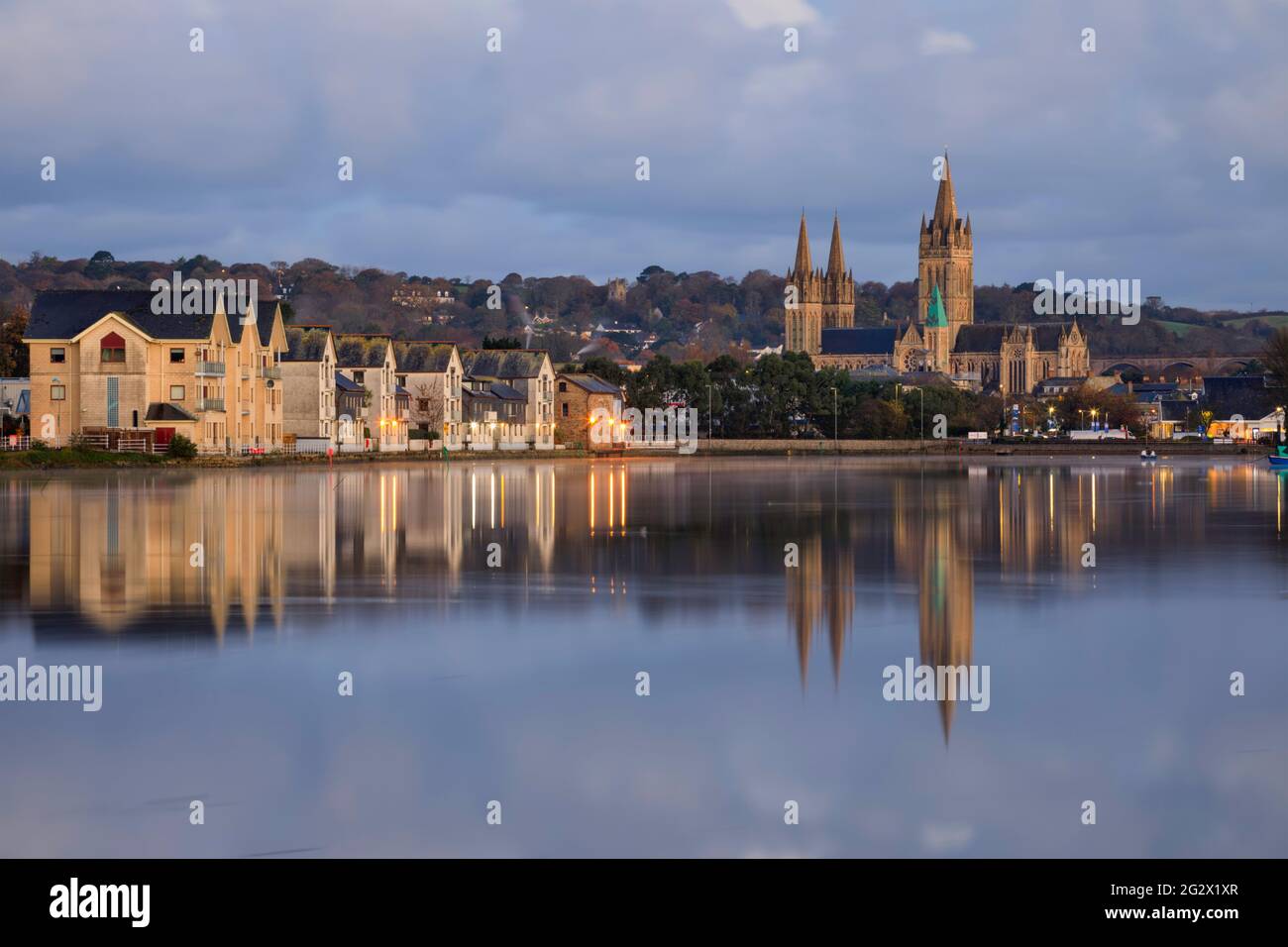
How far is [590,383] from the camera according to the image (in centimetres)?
11456

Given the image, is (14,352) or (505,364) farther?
(505,364)

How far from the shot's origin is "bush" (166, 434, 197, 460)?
211 ft

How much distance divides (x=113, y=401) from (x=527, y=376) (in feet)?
144

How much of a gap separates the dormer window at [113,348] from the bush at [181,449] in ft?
17.1

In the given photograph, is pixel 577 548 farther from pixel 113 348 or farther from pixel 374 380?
pixel 374 380

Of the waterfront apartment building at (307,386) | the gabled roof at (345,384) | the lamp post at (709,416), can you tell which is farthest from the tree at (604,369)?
the waterfront apartment building at (307,386)

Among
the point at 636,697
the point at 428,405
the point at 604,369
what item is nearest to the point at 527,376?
the point at 428,405

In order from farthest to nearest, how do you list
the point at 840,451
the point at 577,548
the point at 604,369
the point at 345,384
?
the point at 604,369, the point at 840,451, the point at 345,384, the point at 577,548

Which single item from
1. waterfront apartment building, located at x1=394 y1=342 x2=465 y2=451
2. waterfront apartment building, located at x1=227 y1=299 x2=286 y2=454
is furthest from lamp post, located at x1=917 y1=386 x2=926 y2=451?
waterfront apartment building, located at x1=227 y1=299 x2=286 y2=454

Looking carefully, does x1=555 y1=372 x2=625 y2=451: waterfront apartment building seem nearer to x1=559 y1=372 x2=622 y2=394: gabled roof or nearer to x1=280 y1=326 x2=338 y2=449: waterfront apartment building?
x1=559 y1=372 x2=622 y2=394: gabled roof

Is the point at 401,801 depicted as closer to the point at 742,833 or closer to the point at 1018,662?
the point at 742,833

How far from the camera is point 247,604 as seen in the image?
19.0 meters

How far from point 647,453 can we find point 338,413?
31.8 meters
